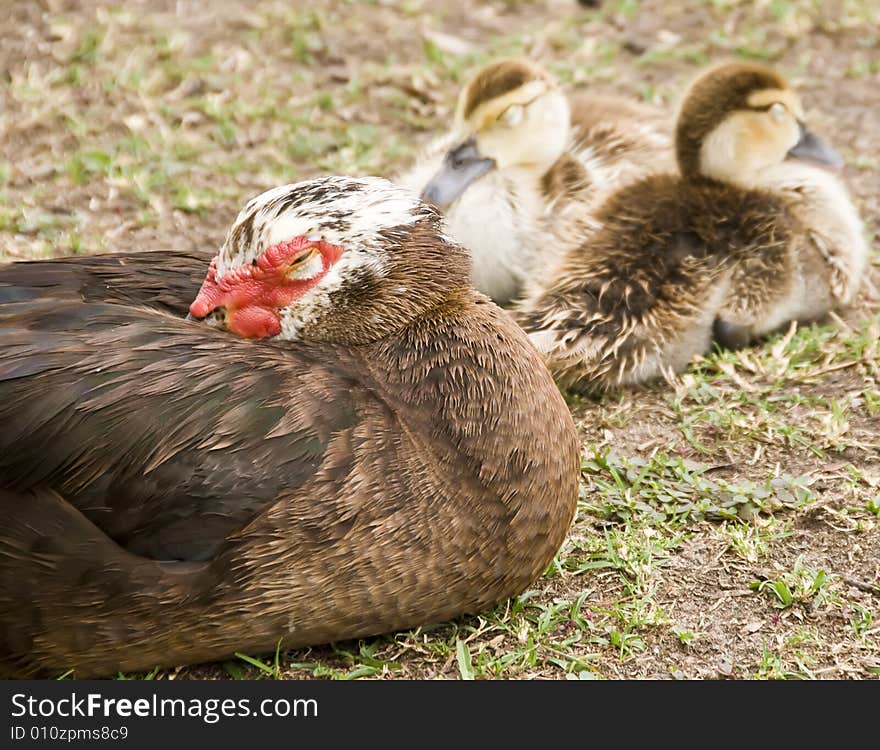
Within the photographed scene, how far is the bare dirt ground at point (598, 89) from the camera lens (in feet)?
11.9

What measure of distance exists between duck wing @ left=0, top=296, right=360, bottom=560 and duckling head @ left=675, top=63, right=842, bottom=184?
250 centimetres

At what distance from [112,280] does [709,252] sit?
237 cm

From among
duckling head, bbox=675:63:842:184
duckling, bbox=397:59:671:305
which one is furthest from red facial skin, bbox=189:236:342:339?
duckling head, bbox=675:63:842:184

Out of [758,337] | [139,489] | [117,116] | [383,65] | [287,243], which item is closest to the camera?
[139,489]

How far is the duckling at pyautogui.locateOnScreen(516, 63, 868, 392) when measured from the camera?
16.3ft

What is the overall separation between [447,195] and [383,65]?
7.16 feet

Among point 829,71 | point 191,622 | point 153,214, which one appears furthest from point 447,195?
point 829,71

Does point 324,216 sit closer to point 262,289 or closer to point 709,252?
point 262,289

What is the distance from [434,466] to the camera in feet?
11.3

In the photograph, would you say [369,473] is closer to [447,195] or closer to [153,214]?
[447,195]

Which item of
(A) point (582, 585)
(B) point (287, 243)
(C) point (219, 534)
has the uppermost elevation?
(B) point (287, 243)

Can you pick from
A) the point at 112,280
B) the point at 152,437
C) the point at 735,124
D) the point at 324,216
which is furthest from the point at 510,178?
the point at 152,437

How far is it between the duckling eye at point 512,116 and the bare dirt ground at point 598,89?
105cm

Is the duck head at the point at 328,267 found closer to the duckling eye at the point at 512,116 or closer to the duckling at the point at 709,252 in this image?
the duckling at the point at 709,252
